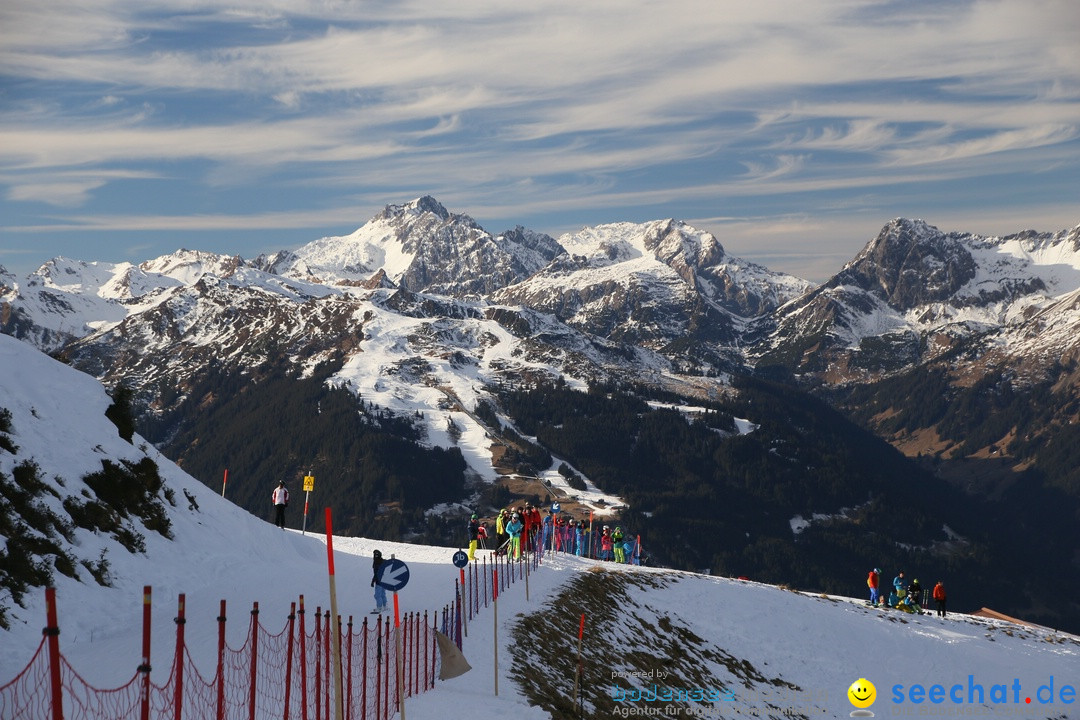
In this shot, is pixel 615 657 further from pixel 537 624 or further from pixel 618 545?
pixel 618 545

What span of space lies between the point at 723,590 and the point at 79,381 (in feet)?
132

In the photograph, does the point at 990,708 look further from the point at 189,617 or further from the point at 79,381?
the point at 79,381

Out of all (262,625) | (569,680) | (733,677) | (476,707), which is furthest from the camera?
(733,677)

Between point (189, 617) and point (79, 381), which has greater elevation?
point (79, 381)

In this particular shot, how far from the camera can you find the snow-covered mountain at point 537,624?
28.7m

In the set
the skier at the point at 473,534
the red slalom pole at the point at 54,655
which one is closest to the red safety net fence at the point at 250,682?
the red slalom pole at the point at 54,655

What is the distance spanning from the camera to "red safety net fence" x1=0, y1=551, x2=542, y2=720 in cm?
1911

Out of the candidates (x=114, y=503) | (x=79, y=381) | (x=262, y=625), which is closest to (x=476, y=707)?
(x=262, y=625)

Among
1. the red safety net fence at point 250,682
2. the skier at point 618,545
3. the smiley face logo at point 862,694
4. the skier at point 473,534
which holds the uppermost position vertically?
the skier at point 473,534

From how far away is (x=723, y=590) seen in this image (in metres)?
61.4

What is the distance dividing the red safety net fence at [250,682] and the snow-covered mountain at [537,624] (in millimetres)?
789

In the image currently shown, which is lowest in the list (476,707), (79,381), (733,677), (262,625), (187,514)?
(733,677)

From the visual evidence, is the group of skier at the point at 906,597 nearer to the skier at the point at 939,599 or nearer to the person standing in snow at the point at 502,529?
the skier at the point at 939,599

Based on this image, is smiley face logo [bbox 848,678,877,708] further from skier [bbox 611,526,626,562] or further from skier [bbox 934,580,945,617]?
skier [bbox 611,526,626,562]
